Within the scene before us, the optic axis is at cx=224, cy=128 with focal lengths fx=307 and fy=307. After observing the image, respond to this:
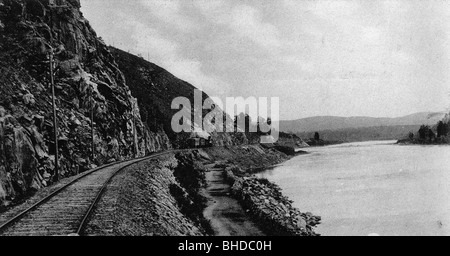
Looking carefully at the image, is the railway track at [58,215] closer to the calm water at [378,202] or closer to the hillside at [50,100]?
the hillside at [50,100]

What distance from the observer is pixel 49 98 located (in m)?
24.8

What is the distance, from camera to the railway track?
29.7 feet

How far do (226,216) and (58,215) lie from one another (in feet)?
31.3

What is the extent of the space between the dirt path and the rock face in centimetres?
948

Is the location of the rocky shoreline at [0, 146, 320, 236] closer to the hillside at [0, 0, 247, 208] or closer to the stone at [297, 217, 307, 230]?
the stone at [297, 217, 307, 230]

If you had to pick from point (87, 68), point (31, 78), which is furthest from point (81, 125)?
point (87, 68)

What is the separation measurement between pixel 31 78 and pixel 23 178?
13471 mm

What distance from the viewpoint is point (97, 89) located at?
3434cm

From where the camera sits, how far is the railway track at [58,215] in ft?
29.7

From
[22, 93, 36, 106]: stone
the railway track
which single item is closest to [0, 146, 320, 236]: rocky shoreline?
the railway track

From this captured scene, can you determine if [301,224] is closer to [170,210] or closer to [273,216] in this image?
[273,216]

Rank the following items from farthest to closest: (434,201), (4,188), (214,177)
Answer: (214,177) < (434,201) < (4,188)

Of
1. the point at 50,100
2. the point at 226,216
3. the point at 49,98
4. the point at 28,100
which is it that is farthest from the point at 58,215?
the point at 49,98
